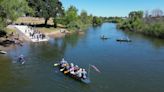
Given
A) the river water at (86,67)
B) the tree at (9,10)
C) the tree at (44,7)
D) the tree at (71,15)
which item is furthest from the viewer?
the tree at (71,15)

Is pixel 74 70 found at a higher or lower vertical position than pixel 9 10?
lower

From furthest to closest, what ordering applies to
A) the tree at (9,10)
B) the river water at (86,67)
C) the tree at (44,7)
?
the tree at (44,7)
the tree at (9,10)
the river water at (86,67)

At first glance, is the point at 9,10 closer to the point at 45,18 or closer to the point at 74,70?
the point at 74,70

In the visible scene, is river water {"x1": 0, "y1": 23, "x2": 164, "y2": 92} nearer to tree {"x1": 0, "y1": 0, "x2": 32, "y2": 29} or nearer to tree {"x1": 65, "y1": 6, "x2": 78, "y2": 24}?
tree {"x1": 0, "y1": 0, "x2": 32, "y2": 29}

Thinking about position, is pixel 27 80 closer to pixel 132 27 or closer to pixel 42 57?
pixel 42 57

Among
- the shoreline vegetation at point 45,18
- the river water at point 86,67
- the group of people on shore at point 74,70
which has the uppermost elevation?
the shoreline vegetation at point 45,18

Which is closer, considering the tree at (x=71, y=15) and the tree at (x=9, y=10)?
the tree at (x=9, y=10)

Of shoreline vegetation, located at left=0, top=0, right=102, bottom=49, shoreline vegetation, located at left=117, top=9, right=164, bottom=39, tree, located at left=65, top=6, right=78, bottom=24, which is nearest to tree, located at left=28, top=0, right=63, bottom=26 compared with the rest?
shoreline vegetation, located at left=0, top=0, right=102, bottom=49

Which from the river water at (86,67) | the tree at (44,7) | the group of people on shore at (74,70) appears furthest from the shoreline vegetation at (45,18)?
the group of people on shore at (74,70)

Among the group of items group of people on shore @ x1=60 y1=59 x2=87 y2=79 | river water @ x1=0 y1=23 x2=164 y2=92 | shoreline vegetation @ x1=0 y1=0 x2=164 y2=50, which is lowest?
river water @ x1=0 y1=23 x2=164 y2=92

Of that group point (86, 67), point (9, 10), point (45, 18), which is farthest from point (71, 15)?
point (86, 67)

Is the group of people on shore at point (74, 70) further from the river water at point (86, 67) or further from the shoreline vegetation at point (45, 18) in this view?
the shoreline vegetation at point (45, 18)
